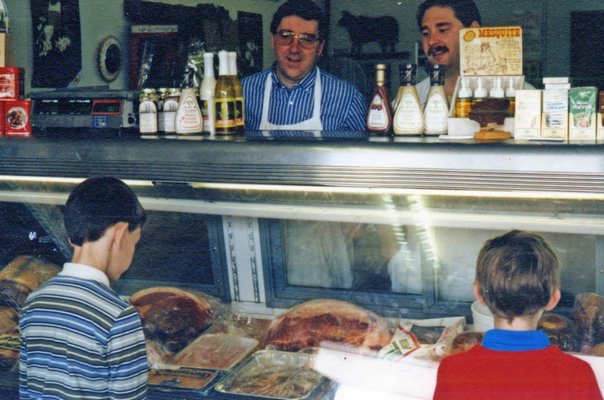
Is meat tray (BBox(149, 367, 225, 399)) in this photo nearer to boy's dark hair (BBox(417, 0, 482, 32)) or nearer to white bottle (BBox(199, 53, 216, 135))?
white bottle (BBox(199, 53, 216, 135))

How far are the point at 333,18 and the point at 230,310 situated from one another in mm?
4453

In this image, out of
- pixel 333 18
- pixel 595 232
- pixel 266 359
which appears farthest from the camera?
pixel 333 18

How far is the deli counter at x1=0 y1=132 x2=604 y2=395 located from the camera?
2074 millimetres

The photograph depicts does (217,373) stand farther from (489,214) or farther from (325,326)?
(489,214)

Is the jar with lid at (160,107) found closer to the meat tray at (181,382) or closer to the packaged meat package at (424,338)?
the meat tray at (181,382)

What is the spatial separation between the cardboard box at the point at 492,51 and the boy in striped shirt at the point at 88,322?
3.82 ft

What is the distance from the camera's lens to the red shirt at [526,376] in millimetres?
1903

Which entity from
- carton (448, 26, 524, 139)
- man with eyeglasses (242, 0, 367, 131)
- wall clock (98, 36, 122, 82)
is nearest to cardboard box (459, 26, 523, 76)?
carton (448, 26, 524, 139)

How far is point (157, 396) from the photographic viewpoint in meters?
2.46

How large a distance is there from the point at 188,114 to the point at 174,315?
0.76 meters

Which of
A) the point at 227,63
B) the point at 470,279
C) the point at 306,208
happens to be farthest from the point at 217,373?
the point at 227,63

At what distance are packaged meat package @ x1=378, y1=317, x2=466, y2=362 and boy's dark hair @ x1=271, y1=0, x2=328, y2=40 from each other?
1.97 metres

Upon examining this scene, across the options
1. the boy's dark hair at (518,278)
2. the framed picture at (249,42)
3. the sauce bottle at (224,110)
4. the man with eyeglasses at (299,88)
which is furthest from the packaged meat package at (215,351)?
the framed picture at (249,42)

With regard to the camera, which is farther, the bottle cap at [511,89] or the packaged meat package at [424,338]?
the packaged meat package at [424,338]
